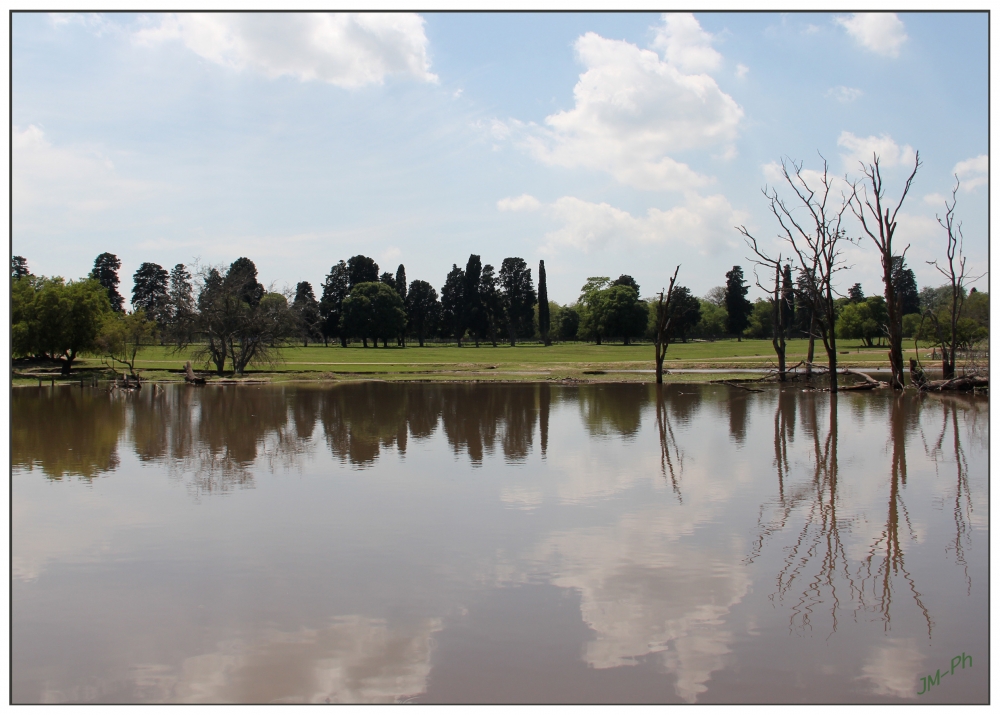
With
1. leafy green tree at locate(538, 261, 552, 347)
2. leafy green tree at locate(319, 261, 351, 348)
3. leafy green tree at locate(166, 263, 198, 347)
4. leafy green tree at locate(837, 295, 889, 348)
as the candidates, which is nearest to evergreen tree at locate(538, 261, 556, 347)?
leafy green tree at locate(538, 261, 552, 347)

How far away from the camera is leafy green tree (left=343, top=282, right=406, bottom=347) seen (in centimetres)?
10150

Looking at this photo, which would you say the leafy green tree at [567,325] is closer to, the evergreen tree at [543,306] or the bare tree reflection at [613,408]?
the evergreen tree at [543,306]

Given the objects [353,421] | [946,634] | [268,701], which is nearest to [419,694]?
[268,701]

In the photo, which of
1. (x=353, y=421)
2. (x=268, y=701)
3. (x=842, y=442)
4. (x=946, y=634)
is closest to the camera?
(x=268, y=701)

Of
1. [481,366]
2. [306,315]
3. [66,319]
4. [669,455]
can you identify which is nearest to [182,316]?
[66,319]

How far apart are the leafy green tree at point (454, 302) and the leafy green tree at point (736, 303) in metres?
40.5

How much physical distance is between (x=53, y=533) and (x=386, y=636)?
613 centimetres

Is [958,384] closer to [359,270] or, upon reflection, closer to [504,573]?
[504,573]

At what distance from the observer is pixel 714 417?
26062mm

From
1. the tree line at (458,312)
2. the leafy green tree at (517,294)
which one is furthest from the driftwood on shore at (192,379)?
the leafy green tree at (517,294)

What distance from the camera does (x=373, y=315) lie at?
10219cm

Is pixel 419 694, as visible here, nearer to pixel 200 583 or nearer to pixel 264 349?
pixel 200 583

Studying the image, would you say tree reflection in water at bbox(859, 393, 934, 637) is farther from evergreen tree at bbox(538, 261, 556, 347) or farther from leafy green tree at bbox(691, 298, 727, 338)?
leafy green tree at bbox(691, 298, 727, 338)

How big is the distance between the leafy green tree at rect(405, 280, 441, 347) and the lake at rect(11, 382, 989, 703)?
94.4m
